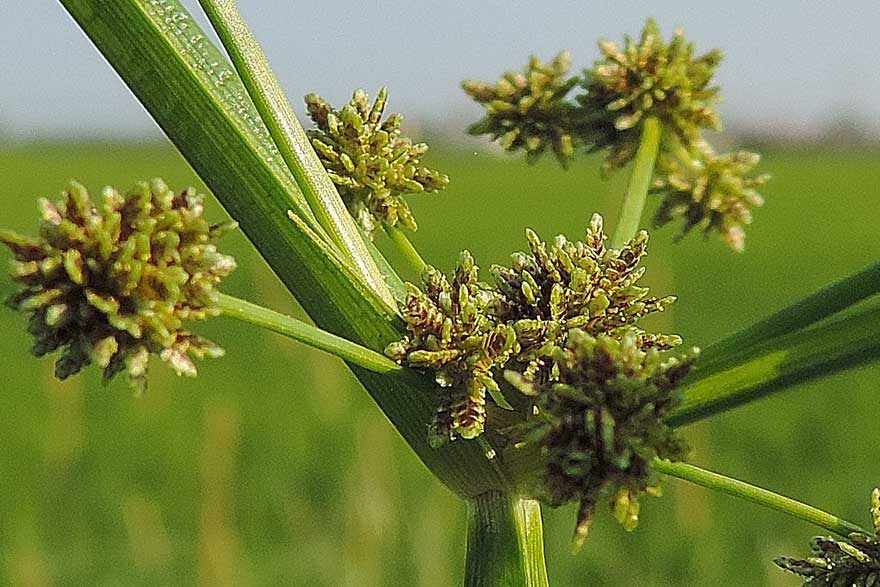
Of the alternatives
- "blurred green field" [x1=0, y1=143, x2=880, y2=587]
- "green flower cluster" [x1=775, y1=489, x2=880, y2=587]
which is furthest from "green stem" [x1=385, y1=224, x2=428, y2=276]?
"blurred green field" [x1=0, y1=143, x2=880, y2=587]

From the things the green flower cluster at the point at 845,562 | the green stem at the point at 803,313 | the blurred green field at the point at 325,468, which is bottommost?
the green flower cluster at the point at 845,562

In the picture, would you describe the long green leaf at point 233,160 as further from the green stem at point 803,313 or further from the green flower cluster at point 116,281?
the green stem at point 803,313

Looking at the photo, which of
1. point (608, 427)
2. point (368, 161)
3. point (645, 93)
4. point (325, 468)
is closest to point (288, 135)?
point (368, 161)

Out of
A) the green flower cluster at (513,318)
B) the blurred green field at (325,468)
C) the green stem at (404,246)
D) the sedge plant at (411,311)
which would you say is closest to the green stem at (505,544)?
the sedge plant at (411,311)

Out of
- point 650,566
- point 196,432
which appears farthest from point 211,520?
point 196,432

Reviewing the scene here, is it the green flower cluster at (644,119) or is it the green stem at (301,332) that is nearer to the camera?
the green stem at (301,332)

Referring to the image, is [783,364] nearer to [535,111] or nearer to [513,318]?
[513,318]

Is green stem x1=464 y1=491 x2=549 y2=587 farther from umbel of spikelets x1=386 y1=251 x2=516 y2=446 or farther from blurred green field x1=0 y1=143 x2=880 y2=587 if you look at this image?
blurred green field x1=0 y1=143 x2=880 y2=587

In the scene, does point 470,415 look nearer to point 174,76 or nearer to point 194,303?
point 194,303
